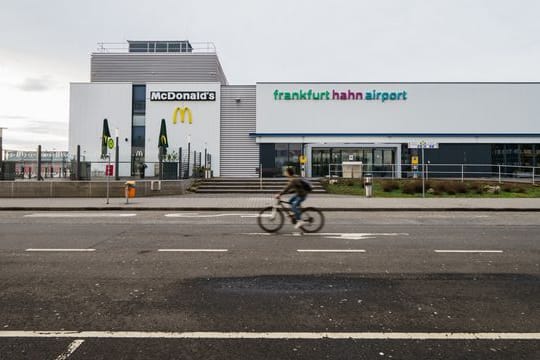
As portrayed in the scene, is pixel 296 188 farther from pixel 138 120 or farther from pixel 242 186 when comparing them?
pixel 138 120

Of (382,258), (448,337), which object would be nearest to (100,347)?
(448,337)

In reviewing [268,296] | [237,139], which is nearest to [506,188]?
[237,139]

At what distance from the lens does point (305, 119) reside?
1401 inches

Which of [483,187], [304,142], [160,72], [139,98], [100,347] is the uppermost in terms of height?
[160,72]

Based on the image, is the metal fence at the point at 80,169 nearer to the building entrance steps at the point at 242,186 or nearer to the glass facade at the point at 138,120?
the building entrance steps at the point at 242,186

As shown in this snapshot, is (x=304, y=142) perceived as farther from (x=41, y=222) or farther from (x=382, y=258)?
(x=382, y=258)

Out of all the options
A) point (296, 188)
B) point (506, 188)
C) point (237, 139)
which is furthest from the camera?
point (237, 139)

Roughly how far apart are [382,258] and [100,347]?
505 centimetres

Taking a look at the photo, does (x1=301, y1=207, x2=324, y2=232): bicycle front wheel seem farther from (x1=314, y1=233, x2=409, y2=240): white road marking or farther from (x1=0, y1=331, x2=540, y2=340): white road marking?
(x1=0, y1=331, x2=540, y2=340): white road marking

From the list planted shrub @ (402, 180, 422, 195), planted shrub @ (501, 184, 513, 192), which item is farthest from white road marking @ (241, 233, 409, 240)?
planted shrub @ (501, 184, 513, 192)

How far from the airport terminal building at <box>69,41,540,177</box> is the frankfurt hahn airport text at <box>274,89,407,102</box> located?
9cm

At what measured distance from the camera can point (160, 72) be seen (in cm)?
4325

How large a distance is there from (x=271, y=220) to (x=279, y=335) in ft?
21.2

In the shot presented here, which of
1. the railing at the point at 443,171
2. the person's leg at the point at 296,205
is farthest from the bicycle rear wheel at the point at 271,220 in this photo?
the railing at the point at 443,171
